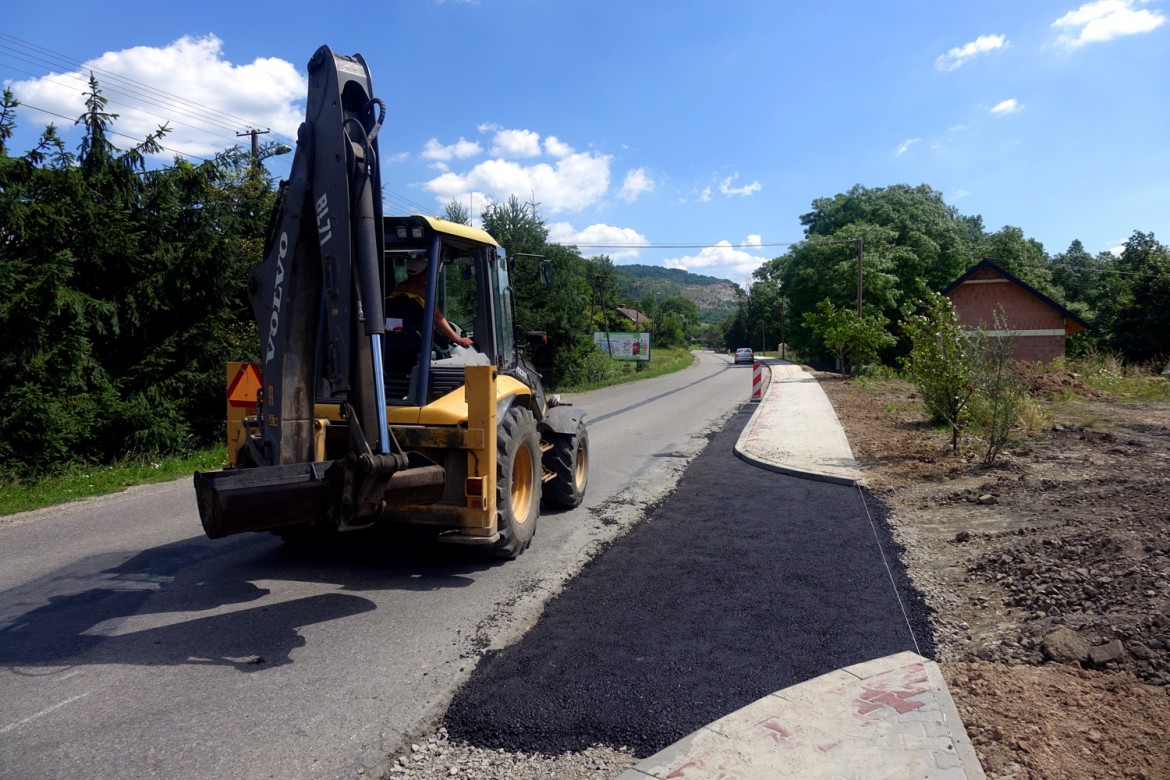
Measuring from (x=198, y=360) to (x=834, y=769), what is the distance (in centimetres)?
1217

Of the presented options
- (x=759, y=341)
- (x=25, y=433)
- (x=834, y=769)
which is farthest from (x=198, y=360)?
(x=759, y=341)

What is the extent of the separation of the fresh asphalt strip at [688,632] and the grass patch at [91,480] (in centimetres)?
670

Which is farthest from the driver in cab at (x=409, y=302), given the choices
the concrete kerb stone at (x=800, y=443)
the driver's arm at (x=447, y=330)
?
the concrete kerb stone at (x=800, y=443)

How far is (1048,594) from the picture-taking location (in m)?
4.93

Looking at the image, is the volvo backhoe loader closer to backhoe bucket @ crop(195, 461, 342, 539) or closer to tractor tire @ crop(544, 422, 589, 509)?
backhoe bucket @ crop(195, 461, 342, 539)

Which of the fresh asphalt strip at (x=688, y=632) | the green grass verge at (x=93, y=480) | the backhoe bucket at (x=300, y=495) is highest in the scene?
the backhoe bucket at (x=300, y=495)

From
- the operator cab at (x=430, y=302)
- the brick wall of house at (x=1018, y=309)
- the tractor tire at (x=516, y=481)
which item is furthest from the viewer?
the brick wall of house at (x=1018, y=309)

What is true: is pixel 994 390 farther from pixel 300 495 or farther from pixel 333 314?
pixel 300 495

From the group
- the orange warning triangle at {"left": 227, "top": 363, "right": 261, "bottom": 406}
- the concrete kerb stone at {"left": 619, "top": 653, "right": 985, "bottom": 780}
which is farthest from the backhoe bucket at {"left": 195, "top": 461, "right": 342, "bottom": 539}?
the concrete kerb stone at {"left": 619, "top": 653, "right": 985, "bottom": 780}

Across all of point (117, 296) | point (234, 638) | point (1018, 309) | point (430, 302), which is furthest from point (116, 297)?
point (1018, 309)

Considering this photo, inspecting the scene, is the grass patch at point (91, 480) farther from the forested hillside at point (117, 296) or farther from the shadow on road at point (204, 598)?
the shadow on road at point (204, 598)

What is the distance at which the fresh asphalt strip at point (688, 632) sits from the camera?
3512 mm

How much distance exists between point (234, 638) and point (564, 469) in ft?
12.7

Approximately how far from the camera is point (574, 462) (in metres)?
7.79
